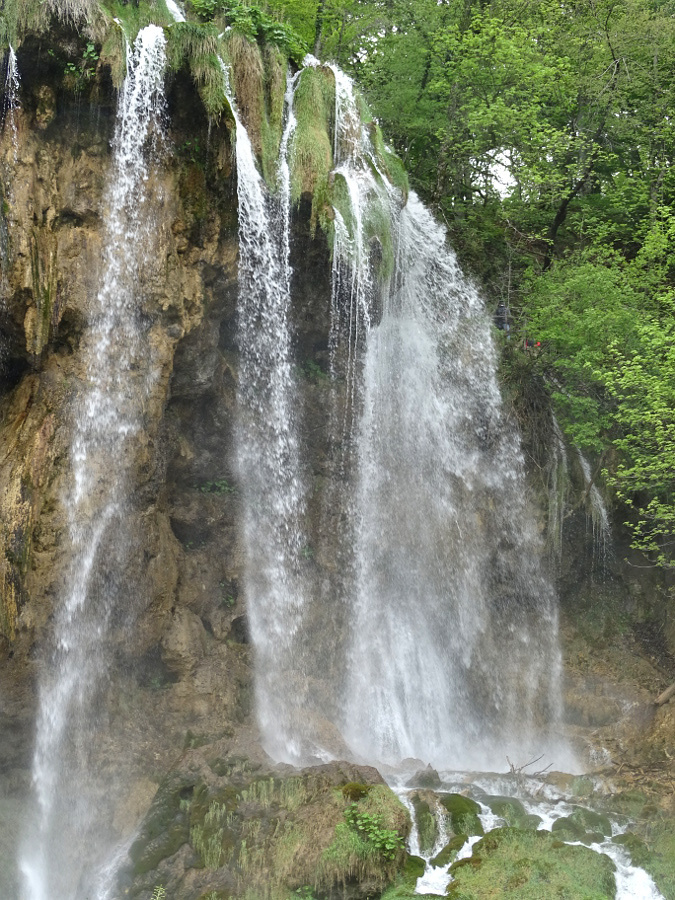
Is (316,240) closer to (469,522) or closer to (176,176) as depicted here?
(176,176)

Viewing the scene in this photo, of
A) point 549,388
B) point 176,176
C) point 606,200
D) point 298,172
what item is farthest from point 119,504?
point 606,200

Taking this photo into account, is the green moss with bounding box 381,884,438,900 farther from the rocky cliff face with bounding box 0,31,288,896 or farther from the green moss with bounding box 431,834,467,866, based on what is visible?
the rocky cliff face with bounding box 0,31,288,896

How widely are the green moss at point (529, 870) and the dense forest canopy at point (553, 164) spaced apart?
5.04 m

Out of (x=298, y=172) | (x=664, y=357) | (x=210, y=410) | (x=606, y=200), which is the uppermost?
(x=606, y=200)

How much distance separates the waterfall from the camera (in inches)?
373

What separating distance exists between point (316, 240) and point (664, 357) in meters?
6.02

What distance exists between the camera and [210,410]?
11969mm

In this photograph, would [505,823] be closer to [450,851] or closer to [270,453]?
[450,851]

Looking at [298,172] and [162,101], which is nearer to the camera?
[162,101]

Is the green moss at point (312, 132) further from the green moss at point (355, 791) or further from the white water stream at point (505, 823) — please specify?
the white water stream at point (505, 823)

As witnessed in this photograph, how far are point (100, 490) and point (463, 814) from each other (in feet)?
18.6

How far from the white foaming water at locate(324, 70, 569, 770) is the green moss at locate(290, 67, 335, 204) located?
256 millimetres

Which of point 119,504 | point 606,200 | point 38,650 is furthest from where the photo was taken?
point 606,200

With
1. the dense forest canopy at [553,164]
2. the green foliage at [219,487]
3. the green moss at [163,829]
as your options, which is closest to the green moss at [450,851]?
the green moss at [163,829]
